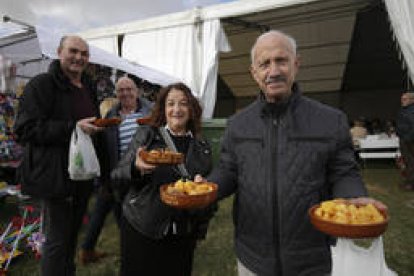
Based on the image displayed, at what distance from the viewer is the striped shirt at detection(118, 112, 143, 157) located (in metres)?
2.86

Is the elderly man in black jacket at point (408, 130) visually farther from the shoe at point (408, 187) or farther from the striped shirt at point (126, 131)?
the striped shirt at point (126, 131)

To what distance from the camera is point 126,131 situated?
113 inches

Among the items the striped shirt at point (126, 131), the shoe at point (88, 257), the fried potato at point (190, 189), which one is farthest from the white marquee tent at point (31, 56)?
the fried potato at point (190, 189)

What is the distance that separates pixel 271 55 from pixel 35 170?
5.04 ft

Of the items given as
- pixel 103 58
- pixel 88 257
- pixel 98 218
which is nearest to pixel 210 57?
pixel 103 58

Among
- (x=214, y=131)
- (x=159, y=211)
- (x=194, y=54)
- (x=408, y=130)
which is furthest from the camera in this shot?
(x=194, y=54)

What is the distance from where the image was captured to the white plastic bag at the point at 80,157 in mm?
2029

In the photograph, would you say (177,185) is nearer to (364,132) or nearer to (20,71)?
(20,71)

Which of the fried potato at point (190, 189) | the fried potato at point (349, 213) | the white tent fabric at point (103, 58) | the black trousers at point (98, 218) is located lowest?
the black trousers at point (98, 218)

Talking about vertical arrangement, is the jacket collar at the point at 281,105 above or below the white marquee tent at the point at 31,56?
below

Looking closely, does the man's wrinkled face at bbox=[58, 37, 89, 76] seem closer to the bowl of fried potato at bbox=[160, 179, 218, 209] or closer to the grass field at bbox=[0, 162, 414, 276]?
the bowl of fried potato at bbox=[160, 179, 218, 209]

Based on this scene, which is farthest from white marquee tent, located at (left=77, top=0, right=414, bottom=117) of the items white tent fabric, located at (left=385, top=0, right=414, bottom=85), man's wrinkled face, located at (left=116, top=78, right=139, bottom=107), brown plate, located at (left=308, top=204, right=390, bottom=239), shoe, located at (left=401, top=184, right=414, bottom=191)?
brown plate, located at (left=308, top=204, right=390, bottom=239)

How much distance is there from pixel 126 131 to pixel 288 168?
186 centimetres

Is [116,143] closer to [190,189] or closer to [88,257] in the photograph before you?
[88,257]
